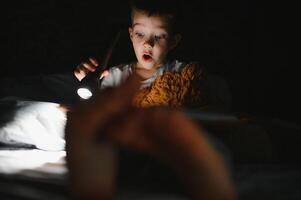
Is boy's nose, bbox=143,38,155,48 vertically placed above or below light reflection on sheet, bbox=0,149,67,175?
above

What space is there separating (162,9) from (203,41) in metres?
0.49

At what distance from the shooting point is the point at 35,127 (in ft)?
4.42

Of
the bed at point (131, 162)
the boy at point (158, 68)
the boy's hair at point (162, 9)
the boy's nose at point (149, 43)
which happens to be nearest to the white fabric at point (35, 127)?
the bed at point (131, 162)

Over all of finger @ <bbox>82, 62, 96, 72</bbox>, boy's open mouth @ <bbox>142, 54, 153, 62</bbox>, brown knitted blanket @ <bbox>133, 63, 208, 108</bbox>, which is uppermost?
boy's open mouth @ <bbox>142, 54, 153, 62</bbox>

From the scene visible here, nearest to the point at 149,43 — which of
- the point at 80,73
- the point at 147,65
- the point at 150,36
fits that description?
the point at 150,36

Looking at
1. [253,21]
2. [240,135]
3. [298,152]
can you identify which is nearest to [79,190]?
[240,135]

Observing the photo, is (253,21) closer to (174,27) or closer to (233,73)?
(233,73)

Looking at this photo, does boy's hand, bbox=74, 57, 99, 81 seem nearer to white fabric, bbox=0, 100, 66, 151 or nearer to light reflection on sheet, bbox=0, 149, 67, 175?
white fabric, bbox=0, 100, 66, 151

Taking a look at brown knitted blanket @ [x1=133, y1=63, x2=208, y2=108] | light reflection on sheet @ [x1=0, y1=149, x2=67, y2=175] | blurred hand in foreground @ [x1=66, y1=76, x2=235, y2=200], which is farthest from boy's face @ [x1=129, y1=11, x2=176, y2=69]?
blurred hand in foreground @ [x1=66, y1=76, x2=235, y2=200]

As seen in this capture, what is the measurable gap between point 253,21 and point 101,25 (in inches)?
34.2

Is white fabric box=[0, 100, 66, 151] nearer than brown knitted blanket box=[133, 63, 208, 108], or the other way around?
white fabric box=[0, 100, 66, 151]

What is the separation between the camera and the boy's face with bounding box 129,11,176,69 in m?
1.63

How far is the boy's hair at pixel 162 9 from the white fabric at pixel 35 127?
0.62m

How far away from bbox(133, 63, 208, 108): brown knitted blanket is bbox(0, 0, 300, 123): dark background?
0.52 meters
